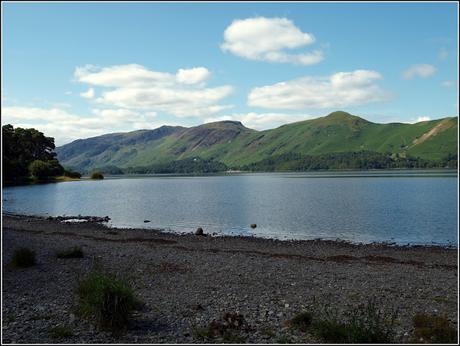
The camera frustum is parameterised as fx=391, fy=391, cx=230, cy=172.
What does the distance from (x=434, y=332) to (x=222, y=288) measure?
37.2 ft

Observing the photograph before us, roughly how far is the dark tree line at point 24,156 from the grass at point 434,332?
17076 cm

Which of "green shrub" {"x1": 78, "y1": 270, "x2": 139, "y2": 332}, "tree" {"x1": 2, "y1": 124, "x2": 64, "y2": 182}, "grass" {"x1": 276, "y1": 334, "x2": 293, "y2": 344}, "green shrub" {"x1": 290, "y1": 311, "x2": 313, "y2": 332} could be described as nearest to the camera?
"grass" {"x1": 276, "y1": 334, "x2": 293, "y2": 344}

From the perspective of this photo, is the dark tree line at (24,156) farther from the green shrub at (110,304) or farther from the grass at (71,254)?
the green shrub at (110,304)

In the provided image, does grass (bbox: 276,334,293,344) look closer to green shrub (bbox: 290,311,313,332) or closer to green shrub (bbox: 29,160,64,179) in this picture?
green shrub (bbox: 290,311,313,332)

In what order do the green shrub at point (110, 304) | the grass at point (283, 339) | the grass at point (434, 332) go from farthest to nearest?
the green shrub at point (110, 304) → the grass at point (434, 332) → the grass at point (283, 339)

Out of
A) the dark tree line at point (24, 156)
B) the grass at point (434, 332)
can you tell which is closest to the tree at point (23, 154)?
the dark tree line at point (24, 156)

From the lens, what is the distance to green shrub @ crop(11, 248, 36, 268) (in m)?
25.7

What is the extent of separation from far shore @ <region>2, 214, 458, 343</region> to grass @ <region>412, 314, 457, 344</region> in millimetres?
611

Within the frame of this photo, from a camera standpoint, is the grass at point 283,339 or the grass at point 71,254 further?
the grass at point 71,254

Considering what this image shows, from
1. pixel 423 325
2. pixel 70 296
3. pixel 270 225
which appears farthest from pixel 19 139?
pixel 423 325

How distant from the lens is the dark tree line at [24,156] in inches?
6531

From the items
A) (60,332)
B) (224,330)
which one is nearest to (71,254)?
(60,332)

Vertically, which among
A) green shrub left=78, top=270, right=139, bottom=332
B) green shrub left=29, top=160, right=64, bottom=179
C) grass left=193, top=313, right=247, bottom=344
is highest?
green shrub left=29, top=160, right=64, bottom=179

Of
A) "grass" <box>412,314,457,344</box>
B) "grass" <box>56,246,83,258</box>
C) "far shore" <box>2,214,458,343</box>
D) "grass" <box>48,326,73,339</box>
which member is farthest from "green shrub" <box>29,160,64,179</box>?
"grass" <box>412,314,457,344</box>
